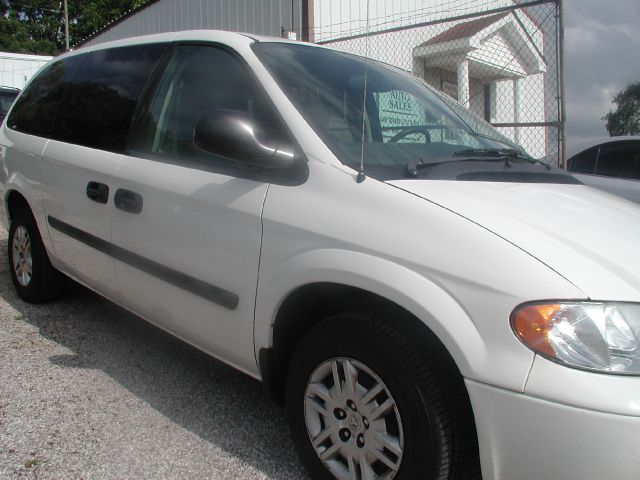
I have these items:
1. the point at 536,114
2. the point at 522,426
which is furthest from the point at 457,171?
the point at 536,114

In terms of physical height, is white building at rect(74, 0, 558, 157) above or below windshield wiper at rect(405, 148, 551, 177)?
above

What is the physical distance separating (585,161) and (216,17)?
8672mm

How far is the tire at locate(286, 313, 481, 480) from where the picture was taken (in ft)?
5.67

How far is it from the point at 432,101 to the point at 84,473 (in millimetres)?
2373

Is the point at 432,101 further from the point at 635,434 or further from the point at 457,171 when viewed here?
the point at 635,434

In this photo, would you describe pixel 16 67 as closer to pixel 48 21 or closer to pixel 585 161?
pixel 585 161

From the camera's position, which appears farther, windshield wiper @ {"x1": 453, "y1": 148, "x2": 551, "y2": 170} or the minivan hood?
windshield wiper @ {"x1": 453, "y1": 148, "x2": 551, "y2": 170}

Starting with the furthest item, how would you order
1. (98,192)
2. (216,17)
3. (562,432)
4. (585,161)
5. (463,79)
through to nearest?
(216,17)
(463,79)
(585,161)
(98,192)
(562,432)

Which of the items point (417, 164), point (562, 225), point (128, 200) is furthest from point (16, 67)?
point (562, 225)

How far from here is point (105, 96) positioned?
3.25 metres

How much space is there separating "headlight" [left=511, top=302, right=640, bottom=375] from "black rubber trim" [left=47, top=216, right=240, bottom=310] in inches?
45.8

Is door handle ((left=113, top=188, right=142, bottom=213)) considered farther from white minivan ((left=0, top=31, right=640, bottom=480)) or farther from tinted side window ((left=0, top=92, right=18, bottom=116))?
tinted side window ((left=0, top=92, right=18, bottom=116))

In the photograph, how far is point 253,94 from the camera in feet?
7.93

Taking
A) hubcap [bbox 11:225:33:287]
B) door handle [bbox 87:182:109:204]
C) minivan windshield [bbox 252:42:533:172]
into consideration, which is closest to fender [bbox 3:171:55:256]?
hubcap [bbox 11:225:33:287]
